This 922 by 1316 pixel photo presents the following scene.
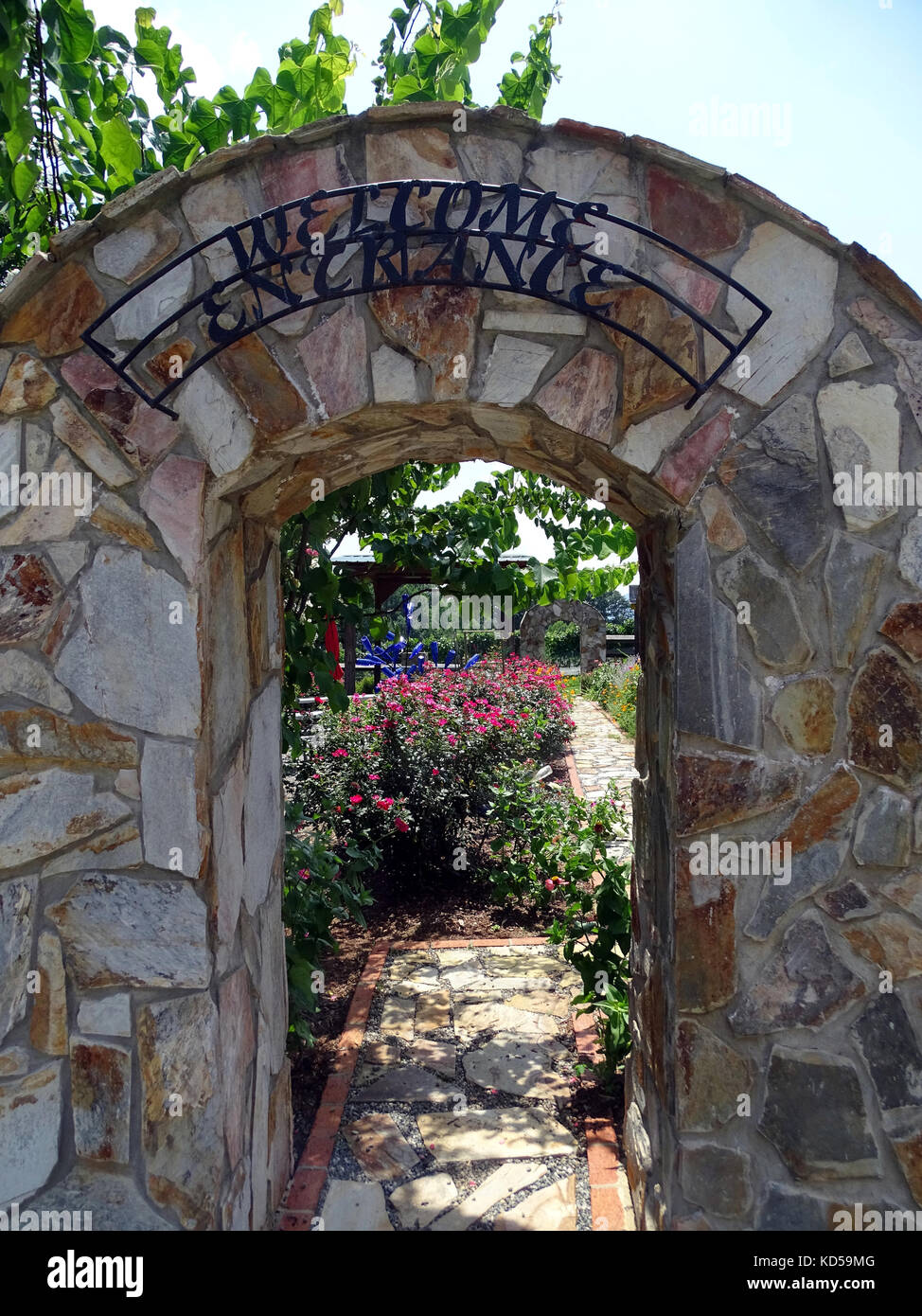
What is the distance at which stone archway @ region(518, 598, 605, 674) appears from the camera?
16.6 meters

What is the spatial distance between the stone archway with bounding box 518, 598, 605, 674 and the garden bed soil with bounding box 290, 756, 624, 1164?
35.2ft

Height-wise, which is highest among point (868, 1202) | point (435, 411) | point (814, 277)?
point (814, 277)

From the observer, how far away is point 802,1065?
6.57ft

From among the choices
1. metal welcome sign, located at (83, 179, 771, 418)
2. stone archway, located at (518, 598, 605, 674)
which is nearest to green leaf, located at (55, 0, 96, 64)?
metal welcome sign, located at (83, 179, 771, 418)

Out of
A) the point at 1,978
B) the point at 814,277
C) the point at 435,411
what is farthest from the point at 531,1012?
the point at 814,277

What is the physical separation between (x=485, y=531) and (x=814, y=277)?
2.55 metres

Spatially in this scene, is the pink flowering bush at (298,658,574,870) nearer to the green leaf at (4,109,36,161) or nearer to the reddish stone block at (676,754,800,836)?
the reddish stone block at (676,754,800,836)

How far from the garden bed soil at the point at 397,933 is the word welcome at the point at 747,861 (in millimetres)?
1665

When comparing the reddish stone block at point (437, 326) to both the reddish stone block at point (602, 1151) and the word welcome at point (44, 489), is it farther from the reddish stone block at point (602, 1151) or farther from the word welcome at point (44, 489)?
the reddish stone block at point (602, 1151)

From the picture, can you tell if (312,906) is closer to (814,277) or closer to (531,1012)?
(531,1012)

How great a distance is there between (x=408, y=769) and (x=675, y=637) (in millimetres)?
3706

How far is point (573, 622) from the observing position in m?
17.4

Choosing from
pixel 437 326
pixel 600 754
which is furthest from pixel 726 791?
pixel 600 754

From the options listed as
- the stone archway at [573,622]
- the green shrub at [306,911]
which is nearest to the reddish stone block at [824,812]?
the green shrub at [306,911]
